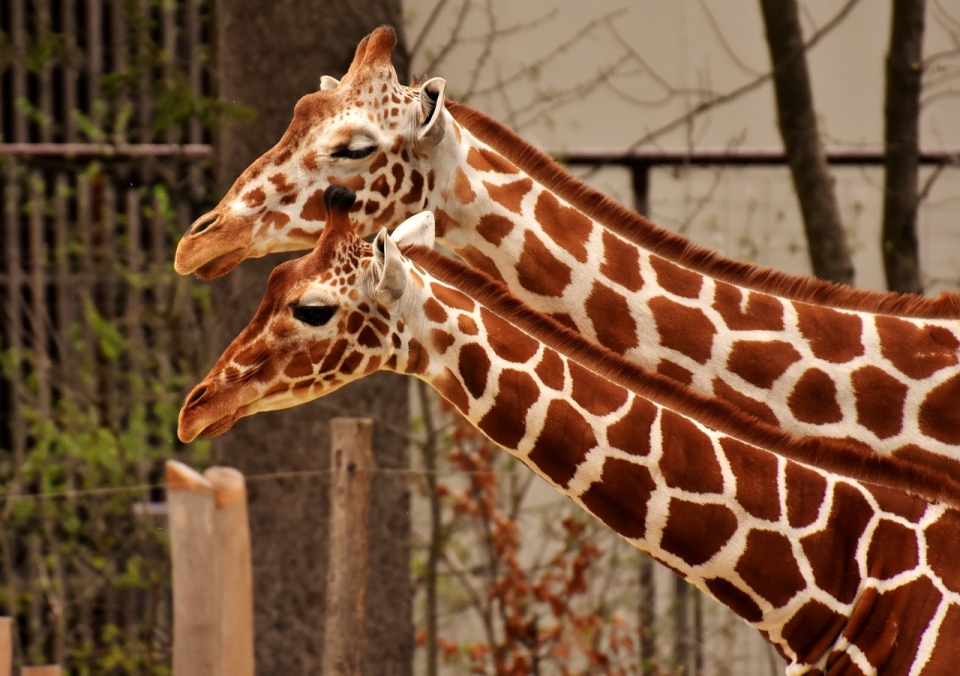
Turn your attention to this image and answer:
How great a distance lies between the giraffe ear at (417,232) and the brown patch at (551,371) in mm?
324

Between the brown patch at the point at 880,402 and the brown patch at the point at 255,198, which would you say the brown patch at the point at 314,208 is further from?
the brown patch at the point at 880,402

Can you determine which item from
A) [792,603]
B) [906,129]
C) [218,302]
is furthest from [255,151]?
[792,603]

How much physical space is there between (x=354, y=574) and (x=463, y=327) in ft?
4.10

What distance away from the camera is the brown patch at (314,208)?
9.75 ft

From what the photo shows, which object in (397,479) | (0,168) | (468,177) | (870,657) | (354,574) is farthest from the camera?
(0,168)

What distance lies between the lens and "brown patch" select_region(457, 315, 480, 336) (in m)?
2.47

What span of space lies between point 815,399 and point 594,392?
70 cm

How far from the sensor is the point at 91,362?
556cm

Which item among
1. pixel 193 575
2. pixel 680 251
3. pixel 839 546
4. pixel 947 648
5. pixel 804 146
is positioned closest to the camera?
pixel 947 648

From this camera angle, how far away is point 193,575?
341cm

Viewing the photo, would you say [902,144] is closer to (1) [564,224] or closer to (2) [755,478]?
(1) [564,224]

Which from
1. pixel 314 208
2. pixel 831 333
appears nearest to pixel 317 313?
Result: pixel 314 208

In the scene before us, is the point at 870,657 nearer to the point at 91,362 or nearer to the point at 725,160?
the point at 725,160

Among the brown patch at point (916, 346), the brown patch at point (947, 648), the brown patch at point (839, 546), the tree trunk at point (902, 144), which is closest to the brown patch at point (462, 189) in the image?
the brown patch at point (916, 346)
